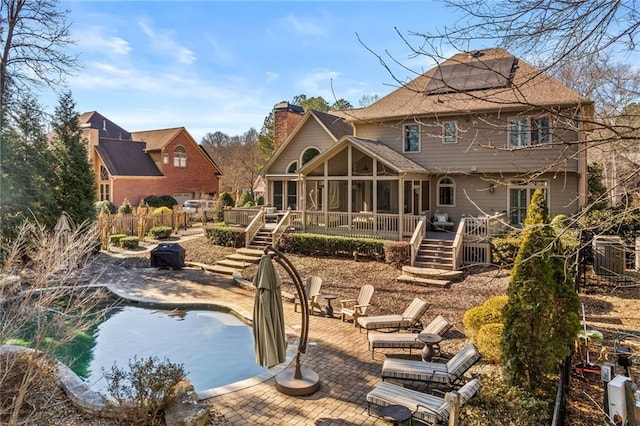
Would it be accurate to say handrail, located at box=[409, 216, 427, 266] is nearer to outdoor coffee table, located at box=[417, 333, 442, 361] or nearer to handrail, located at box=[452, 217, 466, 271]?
handrail, located at box=[452, 217, 466, 271]

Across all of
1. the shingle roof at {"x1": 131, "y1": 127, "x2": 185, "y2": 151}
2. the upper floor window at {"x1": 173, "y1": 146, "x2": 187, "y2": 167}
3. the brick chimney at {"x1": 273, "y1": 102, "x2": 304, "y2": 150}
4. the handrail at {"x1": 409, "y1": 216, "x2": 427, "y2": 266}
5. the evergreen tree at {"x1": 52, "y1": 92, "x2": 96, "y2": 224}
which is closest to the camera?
the handrail at {"x1": 409, "y1": 216, "x2": 427, "y2": 266}

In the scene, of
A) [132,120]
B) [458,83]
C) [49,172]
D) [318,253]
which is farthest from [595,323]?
[132,120]

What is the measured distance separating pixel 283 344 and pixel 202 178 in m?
34.9

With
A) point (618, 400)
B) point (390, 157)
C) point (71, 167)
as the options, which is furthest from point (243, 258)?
point (618, 400)

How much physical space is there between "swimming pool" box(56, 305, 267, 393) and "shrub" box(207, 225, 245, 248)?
7267 millimetres

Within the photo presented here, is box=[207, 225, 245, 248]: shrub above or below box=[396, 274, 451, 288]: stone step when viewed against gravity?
above

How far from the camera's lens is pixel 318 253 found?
1802 centimetres

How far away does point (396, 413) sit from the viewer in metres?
5.31

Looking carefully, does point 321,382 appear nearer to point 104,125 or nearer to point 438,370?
point 438,370

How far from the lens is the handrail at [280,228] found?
744 inches

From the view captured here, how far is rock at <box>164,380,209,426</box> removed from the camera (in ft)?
18.1

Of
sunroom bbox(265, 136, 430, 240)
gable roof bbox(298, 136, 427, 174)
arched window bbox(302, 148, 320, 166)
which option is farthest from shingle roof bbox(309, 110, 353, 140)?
gable roof bbox(298, 136, 427, 174)

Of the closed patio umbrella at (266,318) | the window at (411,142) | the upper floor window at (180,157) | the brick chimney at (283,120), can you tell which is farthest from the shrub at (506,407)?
the upper floor window at (180,157)

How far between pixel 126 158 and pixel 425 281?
29704 mm
